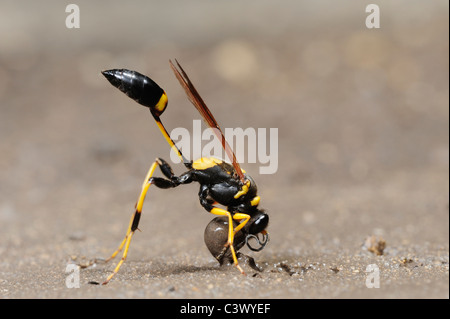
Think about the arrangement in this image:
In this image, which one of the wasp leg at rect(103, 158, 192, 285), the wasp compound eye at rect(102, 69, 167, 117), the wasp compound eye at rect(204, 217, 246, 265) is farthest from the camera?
the wasp compound eye at rect(204, 217, 246, 265)

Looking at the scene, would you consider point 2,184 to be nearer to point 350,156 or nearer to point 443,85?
point 350,156

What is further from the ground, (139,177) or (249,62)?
(249,62)

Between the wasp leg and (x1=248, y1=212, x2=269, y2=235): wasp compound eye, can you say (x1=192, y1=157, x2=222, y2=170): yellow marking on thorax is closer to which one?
the wasp leg

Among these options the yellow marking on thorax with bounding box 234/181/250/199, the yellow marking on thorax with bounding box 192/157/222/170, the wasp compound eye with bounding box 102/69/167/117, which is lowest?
the yellow marking on thorax with bounding box 234/181/250/199

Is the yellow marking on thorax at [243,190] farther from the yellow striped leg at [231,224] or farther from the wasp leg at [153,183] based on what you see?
the wasp leg at [153,183]

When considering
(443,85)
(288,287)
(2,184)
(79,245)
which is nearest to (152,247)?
(79,245)

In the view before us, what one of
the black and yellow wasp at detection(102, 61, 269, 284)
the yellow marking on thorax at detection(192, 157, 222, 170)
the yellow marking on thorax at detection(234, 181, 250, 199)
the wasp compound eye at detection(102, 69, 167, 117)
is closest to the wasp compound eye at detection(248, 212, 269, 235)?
the black and yellow wasp at detection(102, 61, 269, 284)

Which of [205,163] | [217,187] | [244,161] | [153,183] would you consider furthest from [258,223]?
[244,161]
